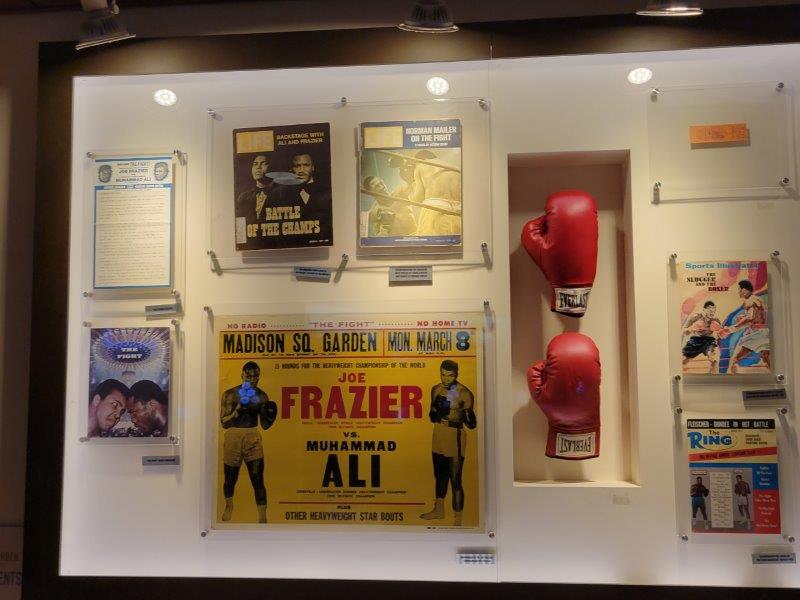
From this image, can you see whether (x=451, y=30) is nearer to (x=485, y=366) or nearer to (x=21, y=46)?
(x=485, y=366)

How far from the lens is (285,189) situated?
6.60 ft

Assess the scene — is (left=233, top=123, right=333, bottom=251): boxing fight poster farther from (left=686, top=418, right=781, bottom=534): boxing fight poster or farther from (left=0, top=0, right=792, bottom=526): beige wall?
(left=686, top=418, right=781, bottom=534): boxing fight poster

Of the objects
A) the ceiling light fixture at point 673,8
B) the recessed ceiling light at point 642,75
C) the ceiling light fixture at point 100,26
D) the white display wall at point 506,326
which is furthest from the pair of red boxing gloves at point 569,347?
the ceiling light fixture at point 100,26

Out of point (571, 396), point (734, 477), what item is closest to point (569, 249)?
point (571, 396)

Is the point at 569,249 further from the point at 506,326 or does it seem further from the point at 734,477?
the point at 734,477

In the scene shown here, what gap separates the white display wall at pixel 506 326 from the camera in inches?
74.9

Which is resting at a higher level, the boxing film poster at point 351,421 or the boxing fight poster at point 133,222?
the boxing fight poster at point 133,222

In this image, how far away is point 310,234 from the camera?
2.00m

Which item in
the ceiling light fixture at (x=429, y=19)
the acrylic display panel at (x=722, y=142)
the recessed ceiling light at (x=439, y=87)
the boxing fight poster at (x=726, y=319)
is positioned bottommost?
the boxing fight poster at (x=726, y=319)

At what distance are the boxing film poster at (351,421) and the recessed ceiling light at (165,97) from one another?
79 cm

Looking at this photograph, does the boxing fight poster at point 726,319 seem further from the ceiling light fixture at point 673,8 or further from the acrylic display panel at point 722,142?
the ceiling light fixture at point 673,8

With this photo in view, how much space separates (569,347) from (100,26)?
5.71 feet

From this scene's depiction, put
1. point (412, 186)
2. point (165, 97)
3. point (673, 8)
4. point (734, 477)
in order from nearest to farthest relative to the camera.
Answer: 1. point (673, 8)
2. point (734, 477)
3. point (412, 186)
4. point (165, 97)

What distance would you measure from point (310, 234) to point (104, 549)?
1205mm
